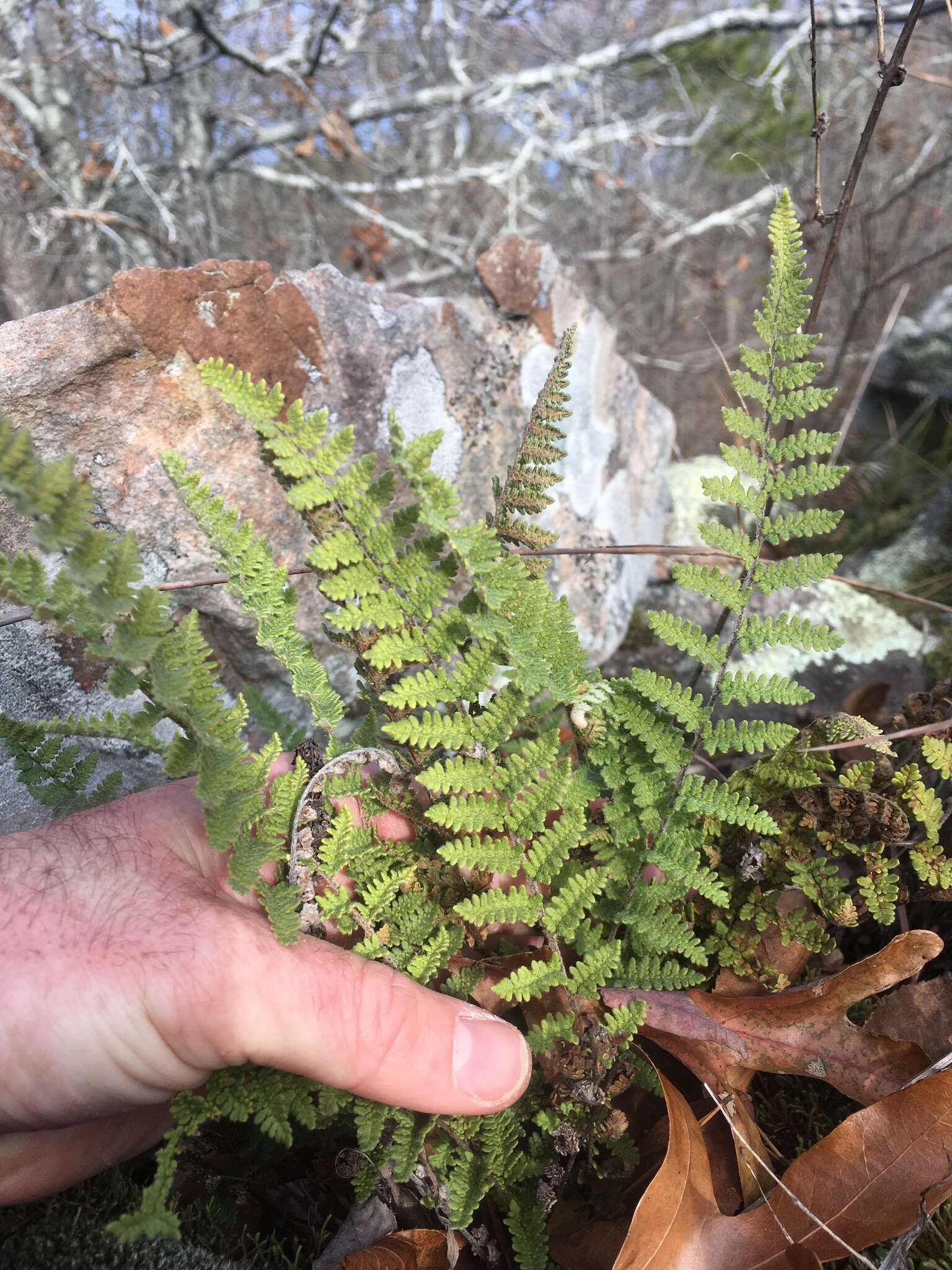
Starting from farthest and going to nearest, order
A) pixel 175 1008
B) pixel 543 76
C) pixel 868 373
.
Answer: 1. pixel 543 76
2. pixel 868 373
3. pixel 175 1008

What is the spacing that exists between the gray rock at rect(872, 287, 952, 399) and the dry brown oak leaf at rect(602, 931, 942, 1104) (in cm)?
492

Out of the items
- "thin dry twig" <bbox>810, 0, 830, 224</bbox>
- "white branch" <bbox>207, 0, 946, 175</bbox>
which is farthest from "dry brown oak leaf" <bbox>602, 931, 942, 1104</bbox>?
"white branch" <bbox>207, 0, 946, 175</bbox>

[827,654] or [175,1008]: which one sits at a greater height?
[175,1008]

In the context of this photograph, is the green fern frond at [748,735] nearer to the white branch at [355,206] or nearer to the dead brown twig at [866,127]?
the dead brown twig at [866,127]

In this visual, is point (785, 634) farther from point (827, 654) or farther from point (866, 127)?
point (827, 654)

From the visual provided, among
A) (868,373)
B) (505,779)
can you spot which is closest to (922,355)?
(868,373)

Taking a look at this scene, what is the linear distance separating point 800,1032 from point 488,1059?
1.84 ft

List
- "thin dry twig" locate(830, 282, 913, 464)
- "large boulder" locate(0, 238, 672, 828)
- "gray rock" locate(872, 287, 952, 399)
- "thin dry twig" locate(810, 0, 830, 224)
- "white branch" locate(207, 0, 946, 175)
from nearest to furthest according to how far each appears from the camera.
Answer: "thin dry twig" locate(810, 0, 830, 224), "large boulder" locate(0, 238, 672, 828), "thin dry twig" locate(830, 282, 913, 464), "white branch" locate(207, 0, 946, 175), "gray rock" locate(872, 287, 952, 399)

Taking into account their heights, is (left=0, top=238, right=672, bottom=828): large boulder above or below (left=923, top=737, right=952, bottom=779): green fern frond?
above

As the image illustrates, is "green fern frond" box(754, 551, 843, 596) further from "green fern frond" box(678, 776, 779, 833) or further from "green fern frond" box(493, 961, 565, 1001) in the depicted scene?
"green fern frond" box(493, 961, 565, 1001)

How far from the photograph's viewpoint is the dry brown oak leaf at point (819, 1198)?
1212 mm

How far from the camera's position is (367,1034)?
126 centimetres

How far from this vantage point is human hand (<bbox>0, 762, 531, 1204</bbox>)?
122 cm

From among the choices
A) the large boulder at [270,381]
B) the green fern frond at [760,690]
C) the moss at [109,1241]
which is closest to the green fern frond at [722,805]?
the green fern frond at [760,690]
